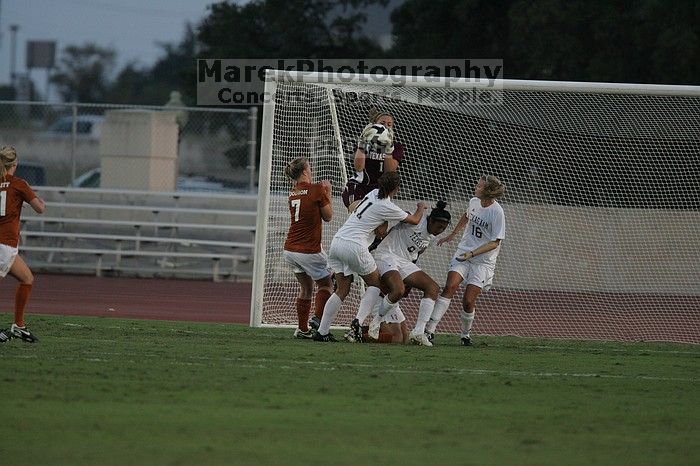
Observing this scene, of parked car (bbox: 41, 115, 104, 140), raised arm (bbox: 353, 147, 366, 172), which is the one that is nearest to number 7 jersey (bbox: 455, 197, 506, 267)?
raised arm (bbox: 353, 147, 366, 172)

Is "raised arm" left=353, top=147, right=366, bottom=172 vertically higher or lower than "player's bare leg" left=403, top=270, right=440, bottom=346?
higher

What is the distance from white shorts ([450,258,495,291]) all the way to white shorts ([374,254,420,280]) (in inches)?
28.4

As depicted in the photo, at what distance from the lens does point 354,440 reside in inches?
260

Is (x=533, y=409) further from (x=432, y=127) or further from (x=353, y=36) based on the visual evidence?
(x=353, y=36)

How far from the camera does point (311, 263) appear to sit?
12500 mm

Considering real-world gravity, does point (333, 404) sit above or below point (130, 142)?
below

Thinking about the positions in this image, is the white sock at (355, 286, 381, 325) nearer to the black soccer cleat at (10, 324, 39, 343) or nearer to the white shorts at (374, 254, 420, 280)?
the white shorts at (374, 254, 420, 280)

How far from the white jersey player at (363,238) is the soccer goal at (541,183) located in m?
1.98

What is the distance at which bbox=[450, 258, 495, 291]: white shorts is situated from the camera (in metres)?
12.5

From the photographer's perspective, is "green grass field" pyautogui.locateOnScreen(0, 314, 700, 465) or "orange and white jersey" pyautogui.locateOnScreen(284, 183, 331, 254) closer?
"green grass field" pyautogui.locateOnScreen(0, 314, 700, 465)

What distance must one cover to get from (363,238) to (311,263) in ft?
3.01

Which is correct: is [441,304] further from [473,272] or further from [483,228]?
[483,228]

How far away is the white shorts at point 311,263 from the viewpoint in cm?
1248

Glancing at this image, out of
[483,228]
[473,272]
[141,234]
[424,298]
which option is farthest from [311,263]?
[141,234]
